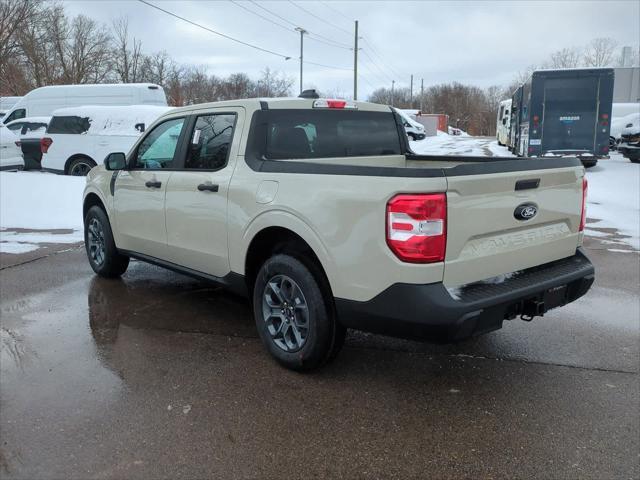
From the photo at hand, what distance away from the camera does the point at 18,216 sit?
32.8ft

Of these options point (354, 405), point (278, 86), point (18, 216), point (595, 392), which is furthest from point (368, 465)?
point (278, 86)

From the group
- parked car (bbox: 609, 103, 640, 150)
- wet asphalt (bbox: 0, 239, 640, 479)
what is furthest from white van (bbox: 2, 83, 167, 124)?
parked car (bbox: 609, 103, 640, 150)

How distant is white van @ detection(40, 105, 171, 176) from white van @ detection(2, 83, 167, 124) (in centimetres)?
390

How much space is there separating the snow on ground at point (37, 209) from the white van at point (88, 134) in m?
2.06

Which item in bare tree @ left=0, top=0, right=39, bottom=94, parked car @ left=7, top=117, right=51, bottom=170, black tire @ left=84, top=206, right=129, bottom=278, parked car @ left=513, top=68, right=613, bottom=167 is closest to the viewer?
black tire @ left=84, top=206, right=129, bottom=278

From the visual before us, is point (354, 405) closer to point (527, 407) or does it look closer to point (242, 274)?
point (527, 407)

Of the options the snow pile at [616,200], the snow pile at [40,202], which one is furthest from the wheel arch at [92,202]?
the snow pile at [616,200]

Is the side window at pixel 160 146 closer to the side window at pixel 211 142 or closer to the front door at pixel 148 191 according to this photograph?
the front door at pixel 148 191

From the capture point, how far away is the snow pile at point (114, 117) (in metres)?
14.1

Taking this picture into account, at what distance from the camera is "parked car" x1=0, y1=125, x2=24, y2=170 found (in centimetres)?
1350

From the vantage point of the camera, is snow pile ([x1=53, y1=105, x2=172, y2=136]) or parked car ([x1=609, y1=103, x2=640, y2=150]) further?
parked car ([x1=609, y1=103, x2=640, y2=150])

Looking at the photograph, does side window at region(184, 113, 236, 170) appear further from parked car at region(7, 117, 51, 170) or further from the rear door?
the rear door

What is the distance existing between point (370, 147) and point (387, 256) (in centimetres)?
190

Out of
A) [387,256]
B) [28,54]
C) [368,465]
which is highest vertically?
[28,54]
